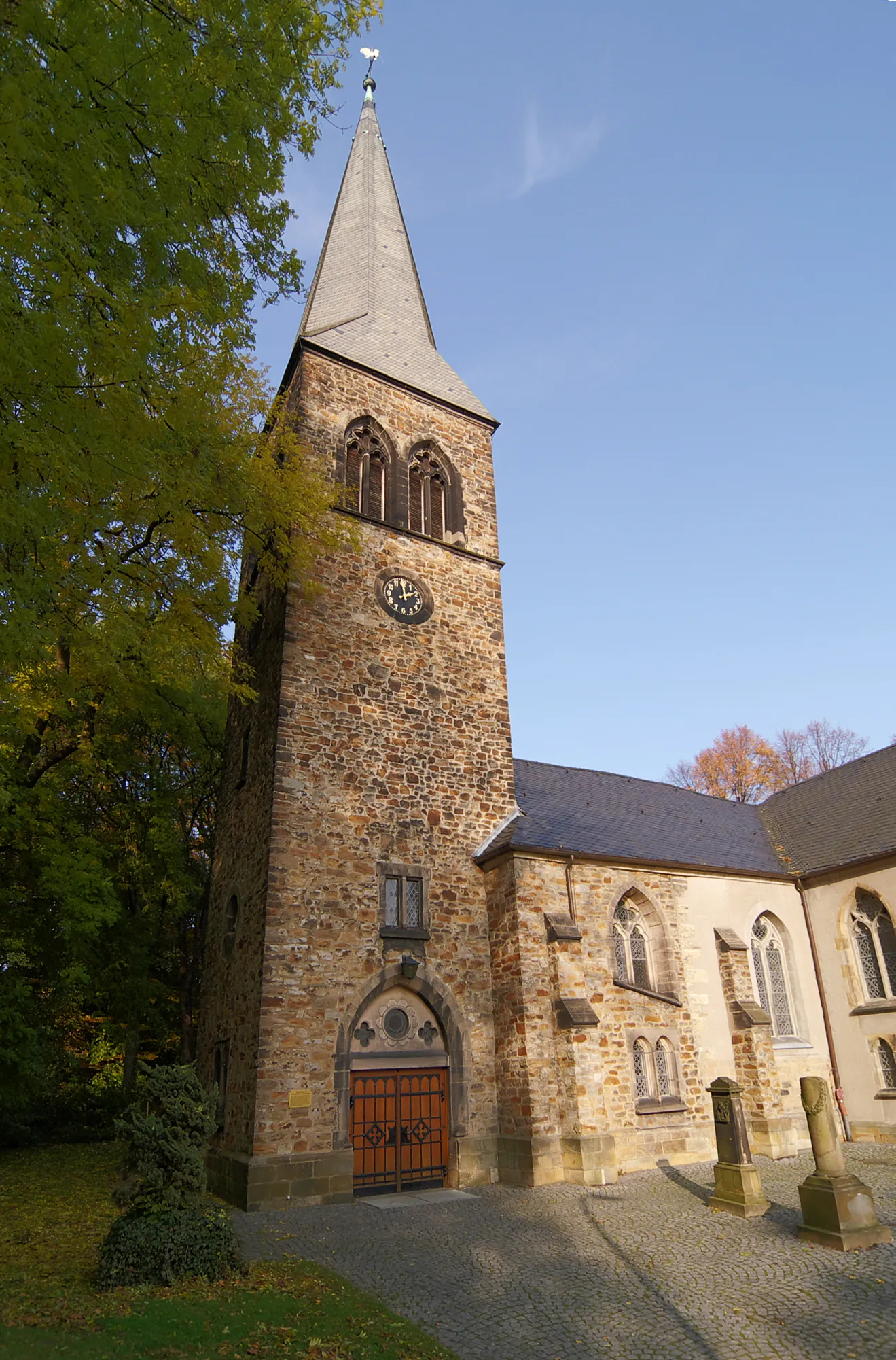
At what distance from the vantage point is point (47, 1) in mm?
6477

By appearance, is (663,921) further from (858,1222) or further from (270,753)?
(270,753)

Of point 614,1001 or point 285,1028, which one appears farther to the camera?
point 614,1001

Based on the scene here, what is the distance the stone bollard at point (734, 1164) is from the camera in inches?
379

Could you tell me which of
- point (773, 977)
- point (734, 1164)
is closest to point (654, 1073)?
point (734, 1164)

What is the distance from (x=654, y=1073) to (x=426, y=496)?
38.7 feet

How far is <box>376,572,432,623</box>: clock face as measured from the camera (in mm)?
15234

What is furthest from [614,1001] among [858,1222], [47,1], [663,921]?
[47,1]

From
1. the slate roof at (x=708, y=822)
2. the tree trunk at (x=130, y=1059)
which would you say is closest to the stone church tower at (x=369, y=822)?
the slate roof at (x=708, y=822)

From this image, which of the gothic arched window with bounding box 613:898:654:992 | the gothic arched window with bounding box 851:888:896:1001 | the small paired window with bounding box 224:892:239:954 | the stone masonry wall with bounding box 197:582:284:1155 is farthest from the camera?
the gothic arched window with bounding box 851:888:896:1001

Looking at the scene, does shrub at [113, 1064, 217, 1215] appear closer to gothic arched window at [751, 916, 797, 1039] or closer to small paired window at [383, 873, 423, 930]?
small paired window at [383, 873, 423, 930]

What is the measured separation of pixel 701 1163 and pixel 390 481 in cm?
1360

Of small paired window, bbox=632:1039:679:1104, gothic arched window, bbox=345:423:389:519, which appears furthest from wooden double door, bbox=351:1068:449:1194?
gothic arched window, bbox=345:423:389:519

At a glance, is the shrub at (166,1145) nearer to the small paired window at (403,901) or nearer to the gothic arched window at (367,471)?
the small paired window at (403,901)

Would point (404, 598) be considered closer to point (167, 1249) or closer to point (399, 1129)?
point (399, 1129)
